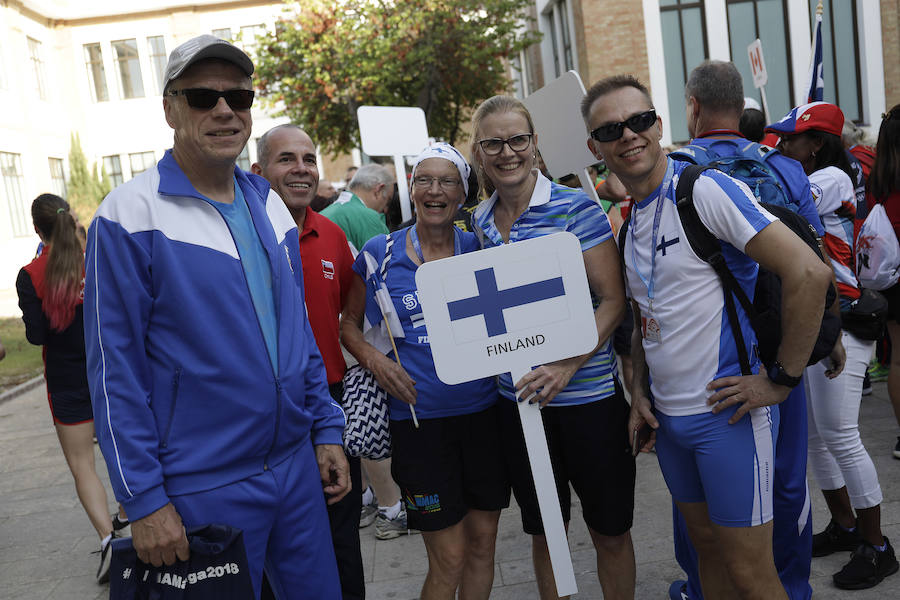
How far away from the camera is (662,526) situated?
182 inches

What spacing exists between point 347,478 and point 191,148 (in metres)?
1.21

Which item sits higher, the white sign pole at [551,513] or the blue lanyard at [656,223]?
the blue lanyard at [656,223]

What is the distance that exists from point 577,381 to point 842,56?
14909mm

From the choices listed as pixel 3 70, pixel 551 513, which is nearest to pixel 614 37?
pixel 551 513

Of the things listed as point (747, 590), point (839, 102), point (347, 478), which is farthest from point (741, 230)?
point (839, 102)

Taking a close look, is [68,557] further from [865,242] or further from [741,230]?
[865,242]

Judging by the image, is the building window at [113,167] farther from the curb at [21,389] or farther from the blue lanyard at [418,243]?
the blue lanyard at [418,243]

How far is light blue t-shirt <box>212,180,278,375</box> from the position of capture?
236 cm

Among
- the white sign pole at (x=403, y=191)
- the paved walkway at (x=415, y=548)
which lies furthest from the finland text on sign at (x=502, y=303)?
the white sign pole at (x=403, y=191)

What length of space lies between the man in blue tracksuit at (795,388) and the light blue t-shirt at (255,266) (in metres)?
1.80

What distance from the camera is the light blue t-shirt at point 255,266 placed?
2359mm

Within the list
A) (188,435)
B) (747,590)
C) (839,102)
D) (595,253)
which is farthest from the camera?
(839,102)

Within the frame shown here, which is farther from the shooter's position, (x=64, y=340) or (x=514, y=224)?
(x=64, y=340)

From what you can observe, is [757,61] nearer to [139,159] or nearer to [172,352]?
Result: [172,352]
